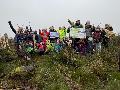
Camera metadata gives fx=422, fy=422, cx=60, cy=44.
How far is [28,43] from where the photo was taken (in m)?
30.4

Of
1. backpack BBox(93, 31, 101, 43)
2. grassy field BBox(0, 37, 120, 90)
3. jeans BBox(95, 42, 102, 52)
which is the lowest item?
grassy field BBox(0, 37, 120, 90)

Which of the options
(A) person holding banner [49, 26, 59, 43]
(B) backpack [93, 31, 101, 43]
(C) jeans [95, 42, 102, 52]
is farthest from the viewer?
(A) person holding banner [49, 26, 59, 43]

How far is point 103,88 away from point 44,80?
3.84m

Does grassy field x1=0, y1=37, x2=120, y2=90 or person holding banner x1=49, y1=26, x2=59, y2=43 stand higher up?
person holding banner x1=49, y1=26, x2=59, y2=43

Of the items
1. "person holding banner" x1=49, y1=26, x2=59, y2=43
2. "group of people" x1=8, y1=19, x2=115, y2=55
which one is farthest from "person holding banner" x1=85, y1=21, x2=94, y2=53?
"person holding banner" x1=49, y1=26, x2=59, y2=43

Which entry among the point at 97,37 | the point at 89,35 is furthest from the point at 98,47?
the point at 89,35

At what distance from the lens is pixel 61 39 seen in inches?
1209

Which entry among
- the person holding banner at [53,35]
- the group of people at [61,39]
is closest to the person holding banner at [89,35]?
the group of people at [61,39]

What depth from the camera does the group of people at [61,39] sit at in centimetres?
2991

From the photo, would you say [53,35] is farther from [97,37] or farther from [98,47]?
[98,47]

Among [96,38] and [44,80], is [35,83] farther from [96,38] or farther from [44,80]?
[96,38]

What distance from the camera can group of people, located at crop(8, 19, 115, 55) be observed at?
1177 inches

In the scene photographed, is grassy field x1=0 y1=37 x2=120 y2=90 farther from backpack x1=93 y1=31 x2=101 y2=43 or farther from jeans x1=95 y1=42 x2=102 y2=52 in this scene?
backpack x1=93 y1=31 x2=101 y2=43

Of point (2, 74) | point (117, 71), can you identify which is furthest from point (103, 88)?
point (2, 74)
